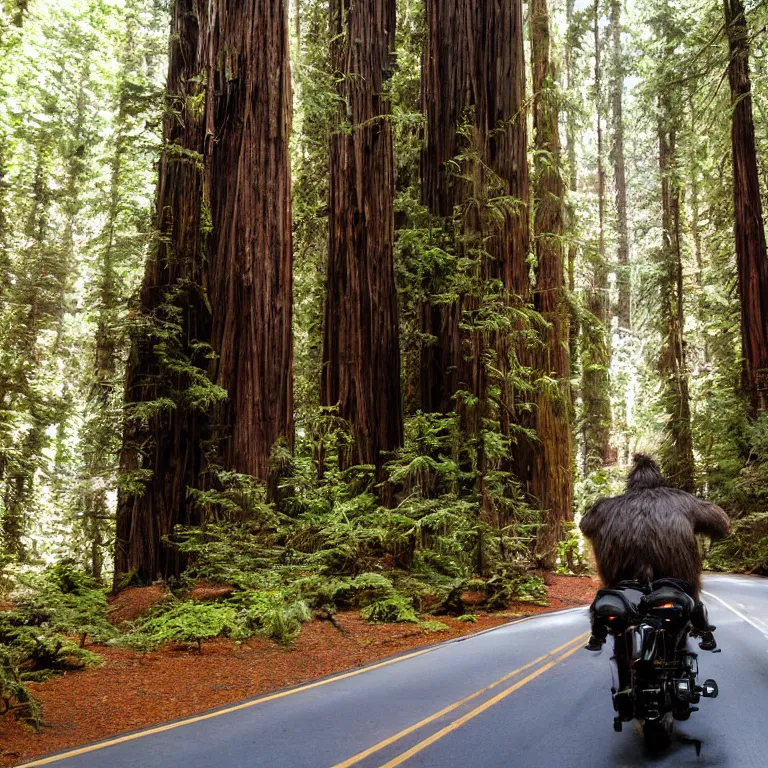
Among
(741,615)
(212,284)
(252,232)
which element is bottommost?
(741,615)

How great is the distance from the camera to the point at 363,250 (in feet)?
55.7

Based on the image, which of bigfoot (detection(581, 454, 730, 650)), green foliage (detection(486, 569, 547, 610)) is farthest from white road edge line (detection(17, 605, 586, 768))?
bigfoot (detection(581, 454, 730, 650))

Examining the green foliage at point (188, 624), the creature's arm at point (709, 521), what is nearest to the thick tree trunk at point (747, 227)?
the green foliage at point (188, 624)

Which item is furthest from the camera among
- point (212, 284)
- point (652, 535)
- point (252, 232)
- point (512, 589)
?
point (252, 232)

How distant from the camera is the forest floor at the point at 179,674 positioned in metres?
6.63

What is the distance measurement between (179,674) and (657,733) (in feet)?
16.5

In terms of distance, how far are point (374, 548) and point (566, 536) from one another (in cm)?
618

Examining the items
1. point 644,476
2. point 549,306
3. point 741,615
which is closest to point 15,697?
point 644,476

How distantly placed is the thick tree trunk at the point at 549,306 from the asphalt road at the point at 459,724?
866 centimetres

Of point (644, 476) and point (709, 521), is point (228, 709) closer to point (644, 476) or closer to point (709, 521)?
point (644, 476)

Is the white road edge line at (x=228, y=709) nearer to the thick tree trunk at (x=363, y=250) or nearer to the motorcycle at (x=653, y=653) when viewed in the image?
the motorcycle at (x=653, y=653)

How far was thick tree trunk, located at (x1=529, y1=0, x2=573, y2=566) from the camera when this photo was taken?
58.3 feet

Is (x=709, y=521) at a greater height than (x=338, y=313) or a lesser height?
lesser

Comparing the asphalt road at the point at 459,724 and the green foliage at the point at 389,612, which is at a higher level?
the green foliage at the point at 389,612
